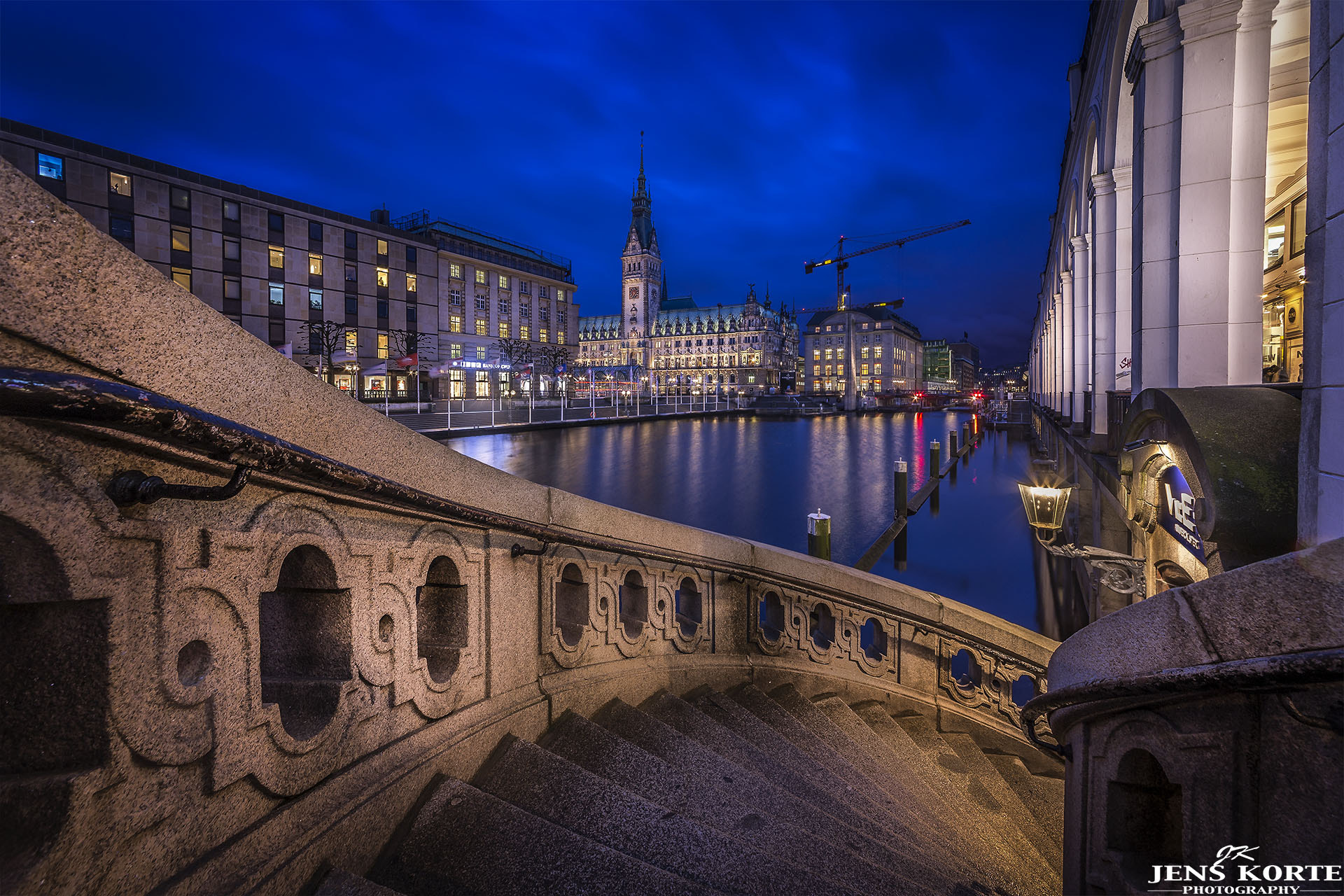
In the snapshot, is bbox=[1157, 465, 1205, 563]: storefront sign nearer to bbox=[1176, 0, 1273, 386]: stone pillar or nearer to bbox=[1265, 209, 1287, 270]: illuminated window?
bbox=[1176, 0, 1273, 386]: stone pillar

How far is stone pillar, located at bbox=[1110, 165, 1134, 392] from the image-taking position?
11008 mm

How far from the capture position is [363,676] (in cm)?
227

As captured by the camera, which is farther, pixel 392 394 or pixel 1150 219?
pixel 392 394

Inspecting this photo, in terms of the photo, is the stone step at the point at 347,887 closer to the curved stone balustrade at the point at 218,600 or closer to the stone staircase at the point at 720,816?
the stone staircase at the point at 720,816

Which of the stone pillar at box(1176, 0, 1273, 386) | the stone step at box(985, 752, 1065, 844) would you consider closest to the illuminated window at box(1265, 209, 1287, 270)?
the stone pillar at box(1176, 0, 1273, 386)

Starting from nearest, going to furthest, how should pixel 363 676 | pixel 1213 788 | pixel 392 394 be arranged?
pixel 1213 788, pixel 363 676, pixel 392 394

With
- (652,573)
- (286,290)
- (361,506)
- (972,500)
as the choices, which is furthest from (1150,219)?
(286,290)

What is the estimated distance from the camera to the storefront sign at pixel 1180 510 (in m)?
4.73

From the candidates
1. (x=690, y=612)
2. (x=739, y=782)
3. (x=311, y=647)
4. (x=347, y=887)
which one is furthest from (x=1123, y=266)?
(x=347, y=887)

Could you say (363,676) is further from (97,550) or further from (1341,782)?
(1341,782)

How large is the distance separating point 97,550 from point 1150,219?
9.98 metres

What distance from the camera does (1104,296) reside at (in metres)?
11.9

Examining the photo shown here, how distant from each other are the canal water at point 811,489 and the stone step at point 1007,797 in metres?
6.59

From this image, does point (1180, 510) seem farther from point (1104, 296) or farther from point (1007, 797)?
point (1104, 296)
